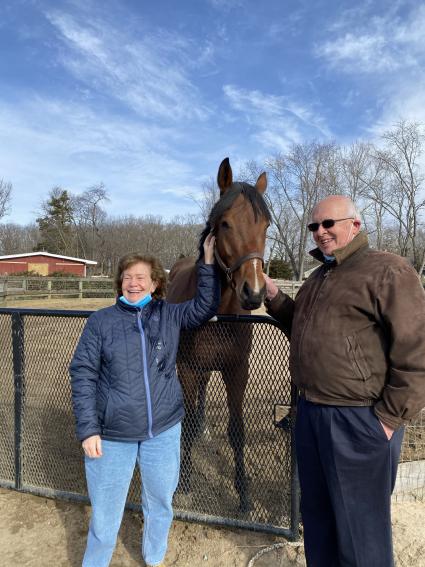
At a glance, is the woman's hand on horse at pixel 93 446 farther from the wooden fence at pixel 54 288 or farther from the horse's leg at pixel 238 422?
the wooden fence at pixel 54 288

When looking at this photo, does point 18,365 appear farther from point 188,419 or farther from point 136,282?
point 136,282

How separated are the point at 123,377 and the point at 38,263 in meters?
42.9

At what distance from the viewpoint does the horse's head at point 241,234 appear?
246 cm

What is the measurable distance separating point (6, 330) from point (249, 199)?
240cm

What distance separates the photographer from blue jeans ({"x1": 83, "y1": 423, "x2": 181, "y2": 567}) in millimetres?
2244

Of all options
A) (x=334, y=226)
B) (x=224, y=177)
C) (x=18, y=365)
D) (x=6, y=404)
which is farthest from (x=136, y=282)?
(x=6, y=404)

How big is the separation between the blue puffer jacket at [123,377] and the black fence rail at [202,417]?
25.8 inches

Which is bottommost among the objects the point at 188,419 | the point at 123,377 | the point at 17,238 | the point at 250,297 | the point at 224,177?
the point at 188,419

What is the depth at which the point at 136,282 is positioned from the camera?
2350 mm

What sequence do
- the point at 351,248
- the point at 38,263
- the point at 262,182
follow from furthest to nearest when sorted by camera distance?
the point at 38,263, the point at 262,182, the point at 351,248

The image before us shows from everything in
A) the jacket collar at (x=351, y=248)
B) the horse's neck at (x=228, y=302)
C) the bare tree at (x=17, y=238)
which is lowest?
the horse's neck at (x=228, y=302)

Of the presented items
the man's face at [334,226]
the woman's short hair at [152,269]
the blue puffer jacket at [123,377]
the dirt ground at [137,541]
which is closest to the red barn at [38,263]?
the dirt ground at [137,541]

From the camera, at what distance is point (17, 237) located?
65562 mm

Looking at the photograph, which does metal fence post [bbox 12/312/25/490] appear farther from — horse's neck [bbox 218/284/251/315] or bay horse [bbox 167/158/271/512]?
horse's neck [bbox 218/284/251/315]
